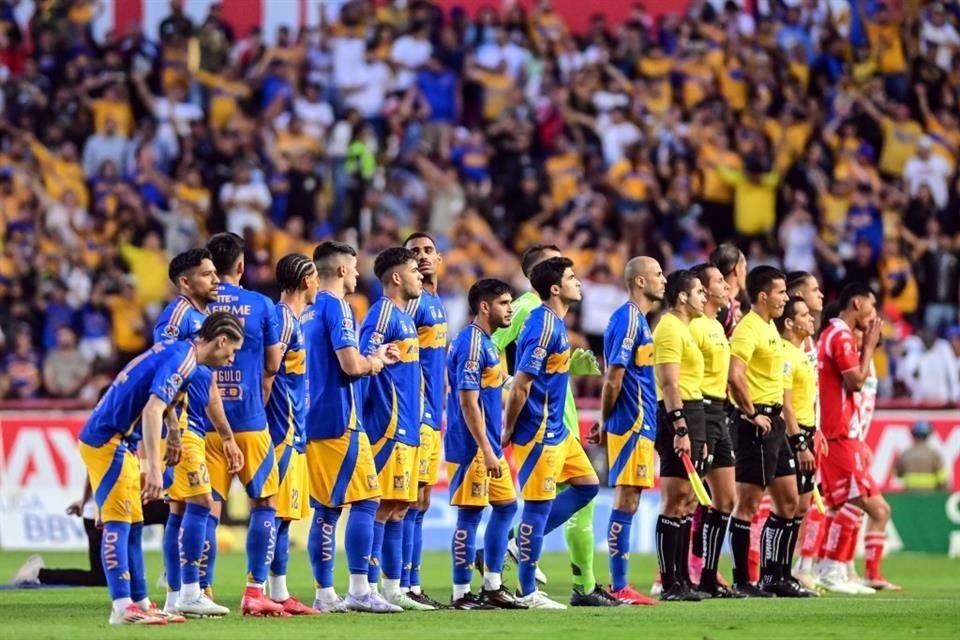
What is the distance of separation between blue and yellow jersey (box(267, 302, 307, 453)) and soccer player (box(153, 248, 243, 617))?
0.69 m

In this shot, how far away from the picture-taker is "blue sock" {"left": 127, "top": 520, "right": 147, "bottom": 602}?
1462 centimetres

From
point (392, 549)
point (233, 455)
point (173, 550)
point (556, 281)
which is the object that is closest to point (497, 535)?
point (392, 549)

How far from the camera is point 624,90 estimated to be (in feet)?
111

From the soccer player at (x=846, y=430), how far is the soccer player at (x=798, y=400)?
36.7 inches

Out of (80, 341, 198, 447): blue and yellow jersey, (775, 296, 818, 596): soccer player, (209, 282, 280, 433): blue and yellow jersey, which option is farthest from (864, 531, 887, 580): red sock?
(80, 341, 198, 447): blue and yellow jersey

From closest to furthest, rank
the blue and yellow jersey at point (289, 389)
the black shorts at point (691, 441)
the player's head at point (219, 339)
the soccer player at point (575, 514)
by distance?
the player's head at point (219, 339)
the blue and yellow jersey at point (289, 389)
the soccer player at point (575, 514)
the black shorts at point (691, 441)

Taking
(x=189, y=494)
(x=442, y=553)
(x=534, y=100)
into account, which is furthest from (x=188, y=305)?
(x=534, y=100)

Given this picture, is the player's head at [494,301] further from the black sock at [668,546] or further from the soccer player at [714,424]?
the black sock at [668,546]

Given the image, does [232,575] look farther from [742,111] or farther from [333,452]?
[742,111]

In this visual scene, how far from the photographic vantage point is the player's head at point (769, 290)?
60.9 feet

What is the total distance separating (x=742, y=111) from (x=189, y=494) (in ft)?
65.5

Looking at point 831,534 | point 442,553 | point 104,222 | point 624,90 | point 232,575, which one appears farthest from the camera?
point 624,90

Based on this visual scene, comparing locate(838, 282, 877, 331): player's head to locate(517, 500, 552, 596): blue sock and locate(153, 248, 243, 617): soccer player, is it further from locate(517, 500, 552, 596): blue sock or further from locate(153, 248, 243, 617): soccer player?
locate(153, 248, 243, 617): soccer player

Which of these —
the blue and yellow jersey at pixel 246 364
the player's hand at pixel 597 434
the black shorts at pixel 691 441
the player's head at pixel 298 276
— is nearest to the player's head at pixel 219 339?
the blue and yellow jersey at pixel 246 364
